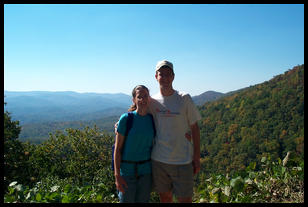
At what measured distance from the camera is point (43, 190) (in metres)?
3.19

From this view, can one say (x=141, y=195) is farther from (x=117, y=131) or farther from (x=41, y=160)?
(x=41, y=160)

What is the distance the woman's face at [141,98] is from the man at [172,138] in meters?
0.14

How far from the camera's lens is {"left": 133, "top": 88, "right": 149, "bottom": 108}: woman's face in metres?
2.62

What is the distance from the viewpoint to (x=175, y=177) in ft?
8.83

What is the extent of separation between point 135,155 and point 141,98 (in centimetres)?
59

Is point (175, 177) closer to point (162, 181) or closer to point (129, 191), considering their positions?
point (162, 181)

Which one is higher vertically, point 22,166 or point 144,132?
point 144,132

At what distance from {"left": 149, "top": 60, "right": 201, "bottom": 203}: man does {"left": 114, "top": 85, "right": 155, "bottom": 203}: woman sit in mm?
108

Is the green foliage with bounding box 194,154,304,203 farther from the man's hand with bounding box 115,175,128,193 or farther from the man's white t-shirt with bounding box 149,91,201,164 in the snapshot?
the man's hand with bounding box 115,175,128,193

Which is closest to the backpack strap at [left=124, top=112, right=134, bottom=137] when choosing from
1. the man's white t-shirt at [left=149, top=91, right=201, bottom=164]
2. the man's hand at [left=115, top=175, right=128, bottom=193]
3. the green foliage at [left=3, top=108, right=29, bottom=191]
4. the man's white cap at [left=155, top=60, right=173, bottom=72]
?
the man's white t-shirt at [left=149, top=91, right=201, bottom=164]

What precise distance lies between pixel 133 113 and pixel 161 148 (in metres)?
0.47

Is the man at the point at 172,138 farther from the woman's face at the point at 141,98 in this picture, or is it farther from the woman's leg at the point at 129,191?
the woman's leg at the point at 129,191

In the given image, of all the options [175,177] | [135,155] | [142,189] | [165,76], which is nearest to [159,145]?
[135,155]
